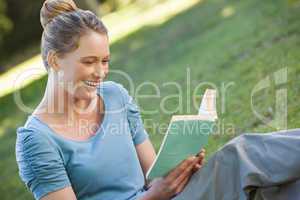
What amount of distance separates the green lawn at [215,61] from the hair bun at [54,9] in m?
1.92

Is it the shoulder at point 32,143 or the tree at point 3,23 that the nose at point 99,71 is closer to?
the shoulder at point 32,143

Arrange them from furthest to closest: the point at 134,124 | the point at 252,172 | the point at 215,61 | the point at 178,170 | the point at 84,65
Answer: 1. the point at 215,61
2. the point at 134,124
3. the point at 84,65
4. the point at 178,170
5. the point at 252,172

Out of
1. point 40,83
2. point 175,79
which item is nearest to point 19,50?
point 40,83

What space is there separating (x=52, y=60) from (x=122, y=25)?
9967mm

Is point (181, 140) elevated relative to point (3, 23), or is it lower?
lower

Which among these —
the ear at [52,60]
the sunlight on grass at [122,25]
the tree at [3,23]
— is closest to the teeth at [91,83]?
the ear at [52,60]

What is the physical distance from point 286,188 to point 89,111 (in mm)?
1002

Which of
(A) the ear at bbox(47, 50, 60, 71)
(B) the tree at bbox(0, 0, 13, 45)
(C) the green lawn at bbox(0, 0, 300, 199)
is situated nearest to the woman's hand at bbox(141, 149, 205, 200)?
(A) the ear at bbox(47, 50, 60, 71)

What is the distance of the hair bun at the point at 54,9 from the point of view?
2980 mm

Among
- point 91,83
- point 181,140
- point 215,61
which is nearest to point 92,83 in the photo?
point 91,83

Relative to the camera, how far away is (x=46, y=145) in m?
2.74

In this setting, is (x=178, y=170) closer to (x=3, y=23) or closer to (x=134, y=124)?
(x=134, y=124)

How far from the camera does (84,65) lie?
291 centimetres

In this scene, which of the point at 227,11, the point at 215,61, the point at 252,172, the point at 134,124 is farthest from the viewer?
the point at 227,11
